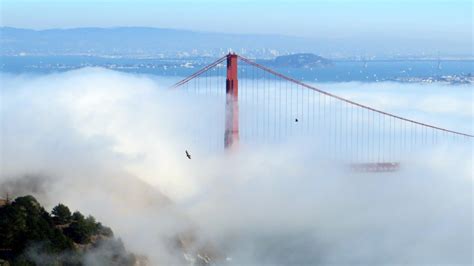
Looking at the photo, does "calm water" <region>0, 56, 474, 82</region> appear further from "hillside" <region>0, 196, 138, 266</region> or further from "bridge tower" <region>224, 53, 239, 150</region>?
"hillside" <region>0, 196, 138, 266</region>

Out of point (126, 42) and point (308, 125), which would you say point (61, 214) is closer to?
point (308, 125)

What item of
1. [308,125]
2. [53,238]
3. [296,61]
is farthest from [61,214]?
[296,61]

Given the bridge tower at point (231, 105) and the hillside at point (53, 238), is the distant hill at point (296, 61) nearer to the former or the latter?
the bridge tower at point (231, 105)

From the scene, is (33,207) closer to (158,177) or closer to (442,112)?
(158,177)

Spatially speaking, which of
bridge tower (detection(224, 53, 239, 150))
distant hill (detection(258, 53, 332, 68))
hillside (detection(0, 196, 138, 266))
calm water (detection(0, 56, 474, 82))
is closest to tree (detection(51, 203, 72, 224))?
hillside (detection(0, 196, 138, 266))

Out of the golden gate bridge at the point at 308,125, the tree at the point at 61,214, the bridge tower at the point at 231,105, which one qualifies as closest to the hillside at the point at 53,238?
the tree at the point at 61,214

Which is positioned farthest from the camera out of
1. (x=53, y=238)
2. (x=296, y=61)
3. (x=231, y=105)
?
(x=296, y=61)
